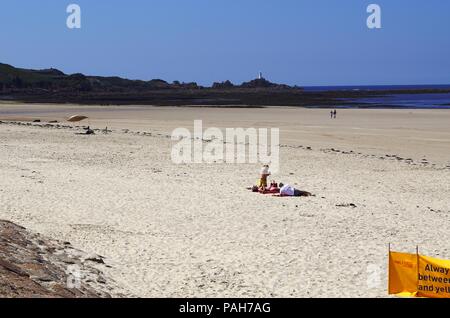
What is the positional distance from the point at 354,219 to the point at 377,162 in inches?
401

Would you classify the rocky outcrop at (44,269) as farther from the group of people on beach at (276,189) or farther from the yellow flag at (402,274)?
the group of people on beach at (276,189)

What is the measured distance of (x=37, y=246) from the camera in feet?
32.2

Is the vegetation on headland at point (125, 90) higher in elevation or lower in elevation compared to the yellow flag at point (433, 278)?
A: higher

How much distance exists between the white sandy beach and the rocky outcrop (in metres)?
0.41

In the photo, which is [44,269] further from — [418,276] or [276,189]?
[276,189]

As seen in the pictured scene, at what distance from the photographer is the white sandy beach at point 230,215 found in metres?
9.49

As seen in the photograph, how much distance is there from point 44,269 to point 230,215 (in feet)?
18.8

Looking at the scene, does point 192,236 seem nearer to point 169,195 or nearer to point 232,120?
point 169,195

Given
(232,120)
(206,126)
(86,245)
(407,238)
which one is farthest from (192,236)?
A: (232,120)

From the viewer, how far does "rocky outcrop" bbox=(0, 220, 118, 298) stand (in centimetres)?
739

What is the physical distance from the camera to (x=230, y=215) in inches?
536

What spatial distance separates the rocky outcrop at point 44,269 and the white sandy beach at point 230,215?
413 mm

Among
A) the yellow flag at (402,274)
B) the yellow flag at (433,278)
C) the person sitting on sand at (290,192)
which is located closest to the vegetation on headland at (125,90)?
the person sitting on sand at (290,192)

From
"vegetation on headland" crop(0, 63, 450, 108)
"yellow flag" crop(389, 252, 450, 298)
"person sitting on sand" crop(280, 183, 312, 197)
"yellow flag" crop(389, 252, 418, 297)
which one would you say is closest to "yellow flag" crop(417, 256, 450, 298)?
"yellow flag" crop(389, 252, 450, 298)
